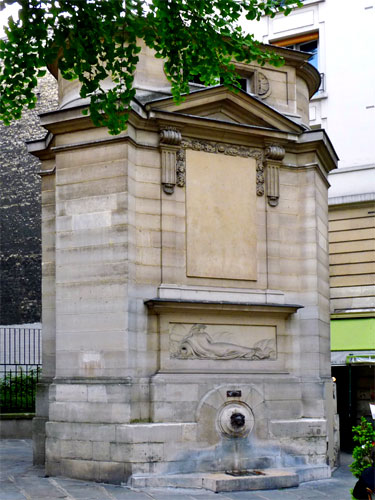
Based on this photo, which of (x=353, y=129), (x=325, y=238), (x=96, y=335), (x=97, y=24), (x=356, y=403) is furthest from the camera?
(x=353, y=129)

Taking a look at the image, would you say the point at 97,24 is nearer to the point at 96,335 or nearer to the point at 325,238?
the point at 96,335

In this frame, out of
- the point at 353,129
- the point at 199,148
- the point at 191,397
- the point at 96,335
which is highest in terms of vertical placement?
the point at 353,129

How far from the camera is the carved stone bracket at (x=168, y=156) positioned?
15164 mm

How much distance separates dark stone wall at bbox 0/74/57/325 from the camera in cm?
3494

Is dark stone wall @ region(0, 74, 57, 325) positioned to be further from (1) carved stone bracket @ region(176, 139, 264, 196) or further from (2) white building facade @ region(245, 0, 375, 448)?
(1) carved stone bracket @ region(176, 139, 264, 196)

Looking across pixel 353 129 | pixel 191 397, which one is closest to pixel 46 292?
pixel 191 397

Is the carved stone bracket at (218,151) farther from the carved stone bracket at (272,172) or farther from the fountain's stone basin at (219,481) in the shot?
the fountain's stone basin at (219,481)

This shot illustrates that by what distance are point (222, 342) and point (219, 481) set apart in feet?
8.31

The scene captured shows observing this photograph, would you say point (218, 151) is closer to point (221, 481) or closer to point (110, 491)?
point (221, 481)

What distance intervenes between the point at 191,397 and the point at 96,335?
1.93 m

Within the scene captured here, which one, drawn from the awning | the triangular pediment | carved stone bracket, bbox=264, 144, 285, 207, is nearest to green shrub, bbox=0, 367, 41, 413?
the awning

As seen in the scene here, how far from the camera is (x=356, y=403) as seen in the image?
24.1 metres

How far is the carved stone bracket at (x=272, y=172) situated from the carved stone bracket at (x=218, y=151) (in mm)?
119

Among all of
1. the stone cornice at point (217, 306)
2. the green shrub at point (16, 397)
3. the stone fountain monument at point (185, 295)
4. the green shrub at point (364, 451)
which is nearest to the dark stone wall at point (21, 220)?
the green shrub at point (16, 397)
